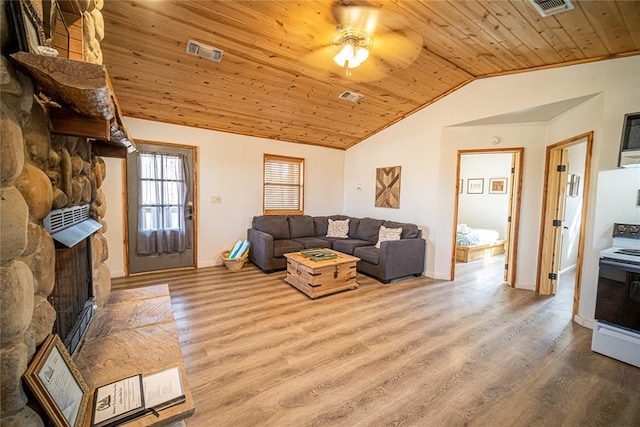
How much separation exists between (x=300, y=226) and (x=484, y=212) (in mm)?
5030

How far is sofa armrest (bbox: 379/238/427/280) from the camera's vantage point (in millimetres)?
3973

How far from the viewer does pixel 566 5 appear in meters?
2.13

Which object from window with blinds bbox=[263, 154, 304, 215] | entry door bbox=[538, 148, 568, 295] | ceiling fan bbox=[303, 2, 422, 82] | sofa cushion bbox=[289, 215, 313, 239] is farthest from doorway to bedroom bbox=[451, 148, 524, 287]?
window with blinds bbox=[263, 154, 304, 215]

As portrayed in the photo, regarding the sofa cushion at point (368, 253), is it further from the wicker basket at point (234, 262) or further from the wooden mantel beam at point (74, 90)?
the wooden mantel beam at point (74, 90)

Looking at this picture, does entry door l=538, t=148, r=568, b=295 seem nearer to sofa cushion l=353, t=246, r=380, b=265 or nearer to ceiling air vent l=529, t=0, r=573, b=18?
ceiling air vent l=529, t=0, r=573, b=18

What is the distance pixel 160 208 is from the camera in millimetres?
4176

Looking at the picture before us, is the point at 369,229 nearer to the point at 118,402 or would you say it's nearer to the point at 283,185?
the point at 283,185

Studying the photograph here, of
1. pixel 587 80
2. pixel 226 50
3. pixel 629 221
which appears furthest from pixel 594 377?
pixel 226 50

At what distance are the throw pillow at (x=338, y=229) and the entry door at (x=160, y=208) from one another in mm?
2520

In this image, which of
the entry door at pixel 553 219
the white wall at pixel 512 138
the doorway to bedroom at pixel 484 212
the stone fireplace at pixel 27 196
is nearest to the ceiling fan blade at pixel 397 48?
the white wall at pixel 512 138

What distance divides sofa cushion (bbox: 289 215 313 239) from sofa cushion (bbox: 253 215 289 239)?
0.12 meters

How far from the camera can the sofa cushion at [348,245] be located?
457cm

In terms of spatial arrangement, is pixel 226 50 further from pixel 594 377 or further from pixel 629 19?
pixel 594 377

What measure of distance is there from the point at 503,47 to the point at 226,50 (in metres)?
2.93
